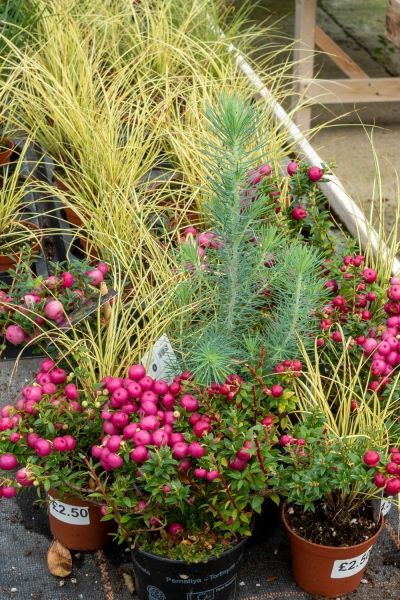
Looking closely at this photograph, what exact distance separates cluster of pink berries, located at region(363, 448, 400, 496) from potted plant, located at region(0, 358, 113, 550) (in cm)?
60

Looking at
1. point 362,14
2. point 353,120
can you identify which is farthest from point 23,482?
point 362,14

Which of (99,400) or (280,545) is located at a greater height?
(99,400)

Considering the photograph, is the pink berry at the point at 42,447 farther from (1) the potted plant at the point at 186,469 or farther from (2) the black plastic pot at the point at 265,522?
(2) the black plastic pot at the point at 265,522

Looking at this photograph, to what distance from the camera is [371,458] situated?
5.52 ft

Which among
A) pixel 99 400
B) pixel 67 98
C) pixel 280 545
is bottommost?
pixel 280 545

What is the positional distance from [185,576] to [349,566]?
40 centimetres

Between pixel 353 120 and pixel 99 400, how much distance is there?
3292mm

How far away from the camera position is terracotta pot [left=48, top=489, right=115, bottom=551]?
1967 mm

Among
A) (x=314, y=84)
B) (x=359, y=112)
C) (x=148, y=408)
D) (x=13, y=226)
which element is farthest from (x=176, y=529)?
(x=359, y=112)

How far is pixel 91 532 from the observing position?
2.05 m

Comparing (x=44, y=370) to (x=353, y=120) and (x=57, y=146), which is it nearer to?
(x=57, y=146)

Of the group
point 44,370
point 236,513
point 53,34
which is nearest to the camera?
point 236,513

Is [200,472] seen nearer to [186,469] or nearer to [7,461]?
[186,469]

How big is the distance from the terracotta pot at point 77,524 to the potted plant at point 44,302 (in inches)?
16.3
